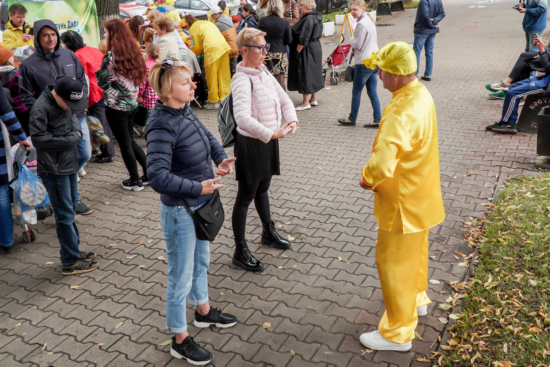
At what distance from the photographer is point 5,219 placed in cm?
499

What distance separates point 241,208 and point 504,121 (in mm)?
5554

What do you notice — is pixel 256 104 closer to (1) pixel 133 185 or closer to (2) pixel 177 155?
(2) pixel 177 155

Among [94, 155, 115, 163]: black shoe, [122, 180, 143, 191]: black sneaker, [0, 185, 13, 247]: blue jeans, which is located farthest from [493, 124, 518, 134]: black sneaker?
[0, 185, 13, 247]: blue jeans

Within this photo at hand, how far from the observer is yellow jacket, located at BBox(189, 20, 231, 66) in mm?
9859

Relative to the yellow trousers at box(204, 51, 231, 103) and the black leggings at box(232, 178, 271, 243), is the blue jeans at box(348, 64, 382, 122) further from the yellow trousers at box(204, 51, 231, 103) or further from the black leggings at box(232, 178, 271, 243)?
the black leggings at box(232, 178, 271, 243)

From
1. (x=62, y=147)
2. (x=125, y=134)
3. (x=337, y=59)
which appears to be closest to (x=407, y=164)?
(x=62, y=147)

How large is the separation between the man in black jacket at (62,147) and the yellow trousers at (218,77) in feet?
18.8

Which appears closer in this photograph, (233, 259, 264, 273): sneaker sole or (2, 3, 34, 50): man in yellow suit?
(233, 259, 264, 273): sneaker sole

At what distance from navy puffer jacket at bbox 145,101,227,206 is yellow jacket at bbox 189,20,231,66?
7011 mm

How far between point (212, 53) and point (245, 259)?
6.41m

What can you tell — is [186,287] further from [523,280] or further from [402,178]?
[523,280]

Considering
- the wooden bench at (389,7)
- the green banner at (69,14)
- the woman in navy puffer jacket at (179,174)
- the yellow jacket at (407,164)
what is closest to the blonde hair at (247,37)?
the woman in navy puffer jacket at (179,174)

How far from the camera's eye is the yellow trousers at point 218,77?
10.0 m

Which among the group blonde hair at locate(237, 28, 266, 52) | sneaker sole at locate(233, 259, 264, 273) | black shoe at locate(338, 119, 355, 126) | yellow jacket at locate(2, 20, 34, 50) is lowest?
sneaker sole at locate(233, 259, 264, 273)
